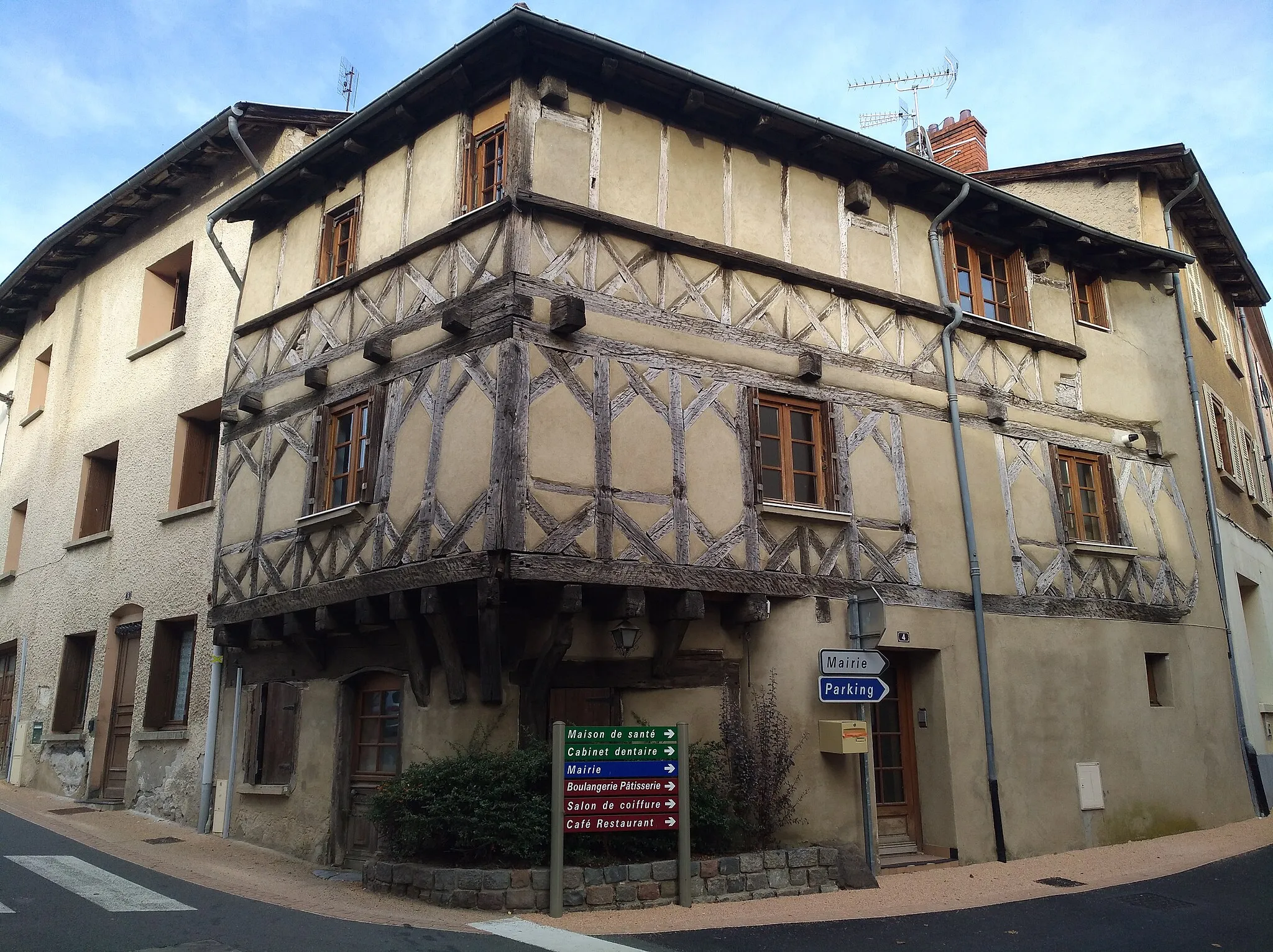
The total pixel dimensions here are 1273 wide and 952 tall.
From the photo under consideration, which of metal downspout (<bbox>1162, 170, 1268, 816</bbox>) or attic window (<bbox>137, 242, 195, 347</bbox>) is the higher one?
attic window (<bbox>137, 242, 195, 347</bbox>)

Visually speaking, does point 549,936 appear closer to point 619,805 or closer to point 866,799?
point 619,805

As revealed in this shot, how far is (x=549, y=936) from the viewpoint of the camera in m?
6.48

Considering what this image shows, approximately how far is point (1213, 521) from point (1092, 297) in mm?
3290

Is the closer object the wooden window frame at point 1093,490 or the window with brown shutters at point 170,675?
the wooden window frame at point 1093,490

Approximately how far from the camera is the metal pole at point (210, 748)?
36.1 ft

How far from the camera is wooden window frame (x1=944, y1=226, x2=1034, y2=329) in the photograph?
12273 mm

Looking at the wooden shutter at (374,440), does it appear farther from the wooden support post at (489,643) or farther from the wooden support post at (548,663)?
the wooden support post at (548,663)

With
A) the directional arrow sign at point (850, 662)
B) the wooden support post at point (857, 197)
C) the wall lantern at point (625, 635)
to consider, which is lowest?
the directional arrow sign at point (850, 662)

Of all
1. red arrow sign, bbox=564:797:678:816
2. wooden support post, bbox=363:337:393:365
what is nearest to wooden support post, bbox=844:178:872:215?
wooden support post, bbox=363:337:393:365

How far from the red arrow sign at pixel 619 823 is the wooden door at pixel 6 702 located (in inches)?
480

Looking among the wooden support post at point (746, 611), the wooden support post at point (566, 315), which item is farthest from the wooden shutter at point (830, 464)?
the wooden support post at point (566, 315)

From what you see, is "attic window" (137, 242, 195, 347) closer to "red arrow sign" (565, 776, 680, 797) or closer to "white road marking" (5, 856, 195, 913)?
"white road marking" (5, 856, 195, 913)

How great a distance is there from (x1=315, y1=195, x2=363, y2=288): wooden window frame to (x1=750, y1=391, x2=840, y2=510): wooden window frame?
15.0 feet

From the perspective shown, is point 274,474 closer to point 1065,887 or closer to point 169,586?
point 169,586
